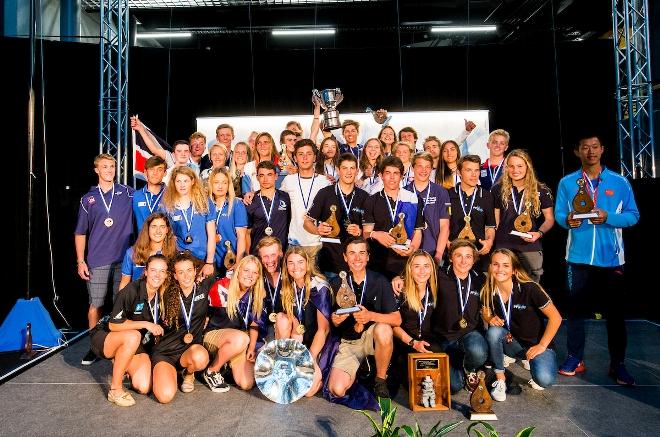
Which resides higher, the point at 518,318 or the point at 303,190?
the point at 303,190

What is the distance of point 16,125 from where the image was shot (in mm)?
6277

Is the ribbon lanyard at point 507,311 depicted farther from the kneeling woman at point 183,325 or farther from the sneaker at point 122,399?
the sneaker at point 122,399

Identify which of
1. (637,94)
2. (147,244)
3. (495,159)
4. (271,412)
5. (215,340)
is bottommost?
(271,412)

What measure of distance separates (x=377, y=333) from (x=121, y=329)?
156cm

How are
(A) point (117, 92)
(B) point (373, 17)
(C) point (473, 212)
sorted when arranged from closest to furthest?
(C) point (473, 212)
(A) point (117, 92)
(B) point (373, 17)

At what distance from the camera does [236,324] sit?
10.8ft

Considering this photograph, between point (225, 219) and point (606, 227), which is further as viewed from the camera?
point (225, 219)

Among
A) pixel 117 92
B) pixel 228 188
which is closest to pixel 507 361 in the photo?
pixel 228 188

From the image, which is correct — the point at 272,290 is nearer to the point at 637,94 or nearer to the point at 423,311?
the point at 423,311

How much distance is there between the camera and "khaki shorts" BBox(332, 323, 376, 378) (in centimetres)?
308

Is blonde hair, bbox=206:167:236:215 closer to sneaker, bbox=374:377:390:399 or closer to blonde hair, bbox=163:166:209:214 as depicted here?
blonde hair, bbox=163:166:209:214

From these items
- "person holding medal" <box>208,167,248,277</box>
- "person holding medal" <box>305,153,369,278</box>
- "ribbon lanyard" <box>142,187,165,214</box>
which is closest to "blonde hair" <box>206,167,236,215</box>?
"person holding medal" <box>208,167,248,277</box>

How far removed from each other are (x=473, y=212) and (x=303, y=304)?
1.55 metres

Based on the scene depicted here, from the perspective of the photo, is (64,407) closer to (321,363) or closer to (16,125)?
(321,363)
